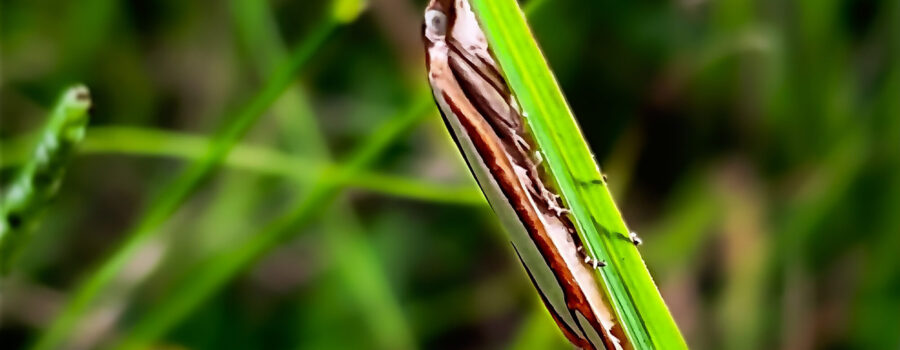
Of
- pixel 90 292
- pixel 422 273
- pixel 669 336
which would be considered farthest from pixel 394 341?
pixel 669 336

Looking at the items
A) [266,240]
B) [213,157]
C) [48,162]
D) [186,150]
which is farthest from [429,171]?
[48,162]

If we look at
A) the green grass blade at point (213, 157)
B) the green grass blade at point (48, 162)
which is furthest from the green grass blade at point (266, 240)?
the green grass blade at point (48, 162)

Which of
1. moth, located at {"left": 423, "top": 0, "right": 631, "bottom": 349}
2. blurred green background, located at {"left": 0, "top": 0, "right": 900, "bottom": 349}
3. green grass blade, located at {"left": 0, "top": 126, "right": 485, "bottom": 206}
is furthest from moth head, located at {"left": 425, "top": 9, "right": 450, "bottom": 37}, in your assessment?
blurred green background, located at {"left": 0, "top": 0, "right": 900, "bottom": 349}

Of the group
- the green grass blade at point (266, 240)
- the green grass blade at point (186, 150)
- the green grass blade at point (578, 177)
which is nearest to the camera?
the green grass blade at point (578, 177)

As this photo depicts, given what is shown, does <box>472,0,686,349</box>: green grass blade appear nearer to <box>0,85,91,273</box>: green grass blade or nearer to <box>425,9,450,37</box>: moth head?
<box>425,9,450,37</box>: moth head

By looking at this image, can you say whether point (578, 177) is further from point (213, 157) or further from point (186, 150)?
point (186, 150)

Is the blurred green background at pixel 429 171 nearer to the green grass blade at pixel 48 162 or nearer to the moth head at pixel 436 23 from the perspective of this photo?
the green grass blade at pixel 48 162

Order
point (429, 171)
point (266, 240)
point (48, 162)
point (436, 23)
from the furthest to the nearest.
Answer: point (429, 171) → point (266, 240) → point (48, 162) → point (436, 23)

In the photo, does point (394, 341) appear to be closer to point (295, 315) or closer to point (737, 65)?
point (295, 315)
